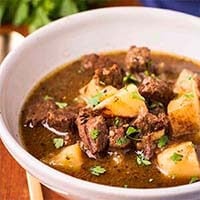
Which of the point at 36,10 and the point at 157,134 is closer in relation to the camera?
the point at 157,134

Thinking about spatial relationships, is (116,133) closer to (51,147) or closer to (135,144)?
(135,144)

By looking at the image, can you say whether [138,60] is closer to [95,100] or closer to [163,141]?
[95,100]

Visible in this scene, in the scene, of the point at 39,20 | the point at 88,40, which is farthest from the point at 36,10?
the point at 88,40

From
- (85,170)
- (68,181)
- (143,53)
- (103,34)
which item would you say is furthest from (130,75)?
(68,181)

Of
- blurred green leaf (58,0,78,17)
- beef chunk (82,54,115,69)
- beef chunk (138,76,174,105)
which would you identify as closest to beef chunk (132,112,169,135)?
beef chunk (138,76,174,105)

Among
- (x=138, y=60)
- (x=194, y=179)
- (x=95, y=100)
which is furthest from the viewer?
(x=138, y=60)

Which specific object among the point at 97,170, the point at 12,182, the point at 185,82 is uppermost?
the point at 185,82
